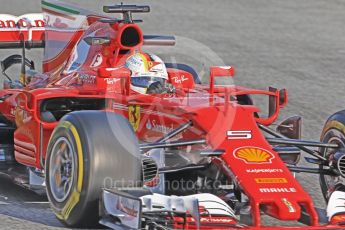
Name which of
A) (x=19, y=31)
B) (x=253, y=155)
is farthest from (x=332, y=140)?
(x=19, y=31)

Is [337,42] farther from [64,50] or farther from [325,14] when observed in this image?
[64,50]

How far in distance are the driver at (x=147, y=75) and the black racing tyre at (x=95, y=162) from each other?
1.26 m

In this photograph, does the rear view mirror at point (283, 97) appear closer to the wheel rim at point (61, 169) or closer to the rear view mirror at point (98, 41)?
the rear view mirror at point (98, 41)

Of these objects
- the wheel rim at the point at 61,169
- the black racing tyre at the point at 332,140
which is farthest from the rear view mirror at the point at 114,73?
the black racing tyre at the point at 332,140

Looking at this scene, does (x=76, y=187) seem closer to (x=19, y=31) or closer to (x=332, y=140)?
(x=332, y=140)

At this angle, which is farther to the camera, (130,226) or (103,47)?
(103,47)

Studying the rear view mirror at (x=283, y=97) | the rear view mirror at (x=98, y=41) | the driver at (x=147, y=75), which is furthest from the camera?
the rear view mirror at (x=98, y=41)

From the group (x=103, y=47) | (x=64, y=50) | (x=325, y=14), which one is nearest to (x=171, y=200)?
(x=103, y=47)

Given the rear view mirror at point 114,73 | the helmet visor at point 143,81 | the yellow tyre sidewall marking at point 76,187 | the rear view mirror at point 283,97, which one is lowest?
the yellow tyre sidewall marking at point 76,187

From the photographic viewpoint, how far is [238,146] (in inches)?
261

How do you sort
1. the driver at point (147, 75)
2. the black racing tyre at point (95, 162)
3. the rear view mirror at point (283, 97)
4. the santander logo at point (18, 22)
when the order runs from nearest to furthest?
the black racing tyre at point (95, 162)
the driver at point (147, 75)
the rear view mirror at point (283, 97)
the santander logo at point (18, 22)

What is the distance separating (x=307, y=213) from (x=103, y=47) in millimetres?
2504

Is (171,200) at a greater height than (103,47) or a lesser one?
lesser

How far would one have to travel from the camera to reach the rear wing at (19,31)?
9.63 m
